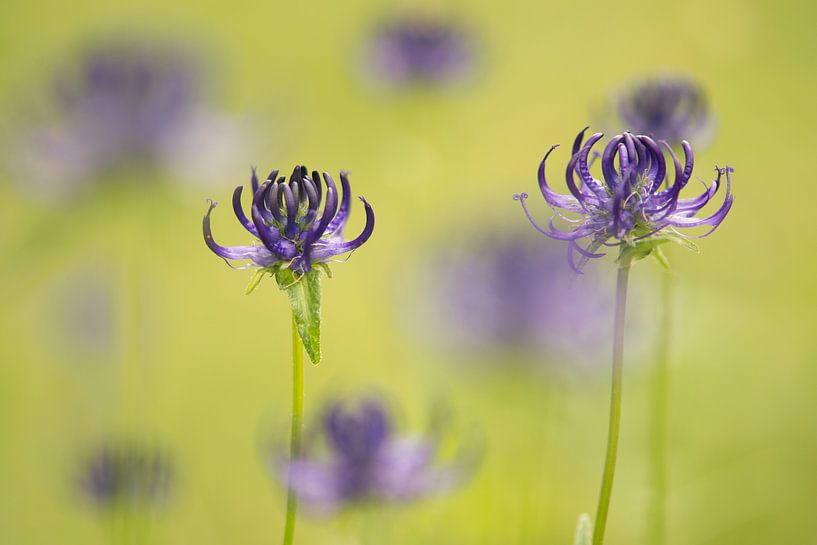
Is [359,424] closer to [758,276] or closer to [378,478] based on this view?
[378,478]

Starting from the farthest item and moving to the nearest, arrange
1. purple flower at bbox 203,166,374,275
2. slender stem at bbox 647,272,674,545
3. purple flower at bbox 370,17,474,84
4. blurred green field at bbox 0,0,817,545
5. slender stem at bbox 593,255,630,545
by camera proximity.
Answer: purple flower at bbox 370,17,474,84
blurred green field at bbox 0,0,817,545
slender stem at bbox 647,272,674,545
purple flower at bbox 203,166,374,275
slender stem at bbox 593,255,630,545

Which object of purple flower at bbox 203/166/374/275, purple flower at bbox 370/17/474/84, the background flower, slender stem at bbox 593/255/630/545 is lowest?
slender stem at bbox 593/255/630/545

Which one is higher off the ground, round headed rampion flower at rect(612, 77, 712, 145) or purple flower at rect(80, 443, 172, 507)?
round headed rampion flower at rect(612, 77, 712, 145)

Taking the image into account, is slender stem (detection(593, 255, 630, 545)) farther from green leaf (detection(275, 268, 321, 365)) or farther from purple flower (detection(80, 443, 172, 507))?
purple flower (detection(80, 443, 172, 507))

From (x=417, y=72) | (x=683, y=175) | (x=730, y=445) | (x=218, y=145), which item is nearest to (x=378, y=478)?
(x=683, y=175)

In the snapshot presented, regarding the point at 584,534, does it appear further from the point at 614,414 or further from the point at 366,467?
the point at 366,467

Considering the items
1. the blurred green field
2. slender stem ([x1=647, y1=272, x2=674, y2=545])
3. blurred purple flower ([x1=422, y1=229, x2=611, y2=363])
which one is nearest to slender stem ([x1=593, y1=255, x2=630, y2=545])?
slender stem ([x1=647, y1=272, x2=674, y2=545])

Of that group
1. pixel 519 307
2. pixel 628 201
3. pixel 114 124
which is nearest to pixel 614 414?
A: pixel 628 201

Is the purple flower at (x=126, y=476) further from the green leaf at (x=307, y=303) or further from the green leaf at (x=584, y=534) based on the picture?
the green leaf at (x=584, y=534)

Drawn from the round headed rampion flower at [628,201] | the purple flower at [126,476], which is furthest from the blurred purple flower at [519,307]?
the round headed rampion flower at [628,201]
